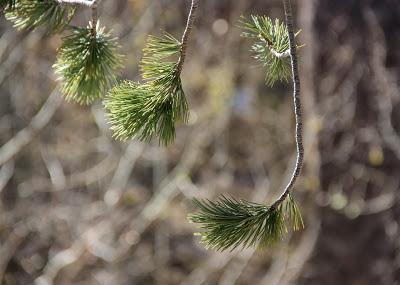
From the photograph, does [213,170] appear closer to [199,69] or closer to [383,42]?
A: [199,69]

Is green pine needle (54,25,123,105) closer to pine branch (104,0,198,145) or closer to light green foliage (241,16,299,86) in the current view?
pine branch (104,0,198,145)

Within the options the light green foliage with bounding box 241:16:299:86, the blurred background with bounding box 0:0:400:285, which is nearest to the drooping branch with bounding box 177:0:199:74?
the light green foliage with bounding box 241:16:299:86

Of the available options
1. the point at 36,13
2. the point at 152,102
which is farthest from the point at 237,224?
the point at 36,13

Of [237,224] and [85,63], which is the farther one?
[85,63]

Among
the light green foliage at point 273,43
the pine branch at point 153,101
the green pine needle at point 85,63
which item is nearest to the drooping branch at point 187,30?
the pine branch at point 153,101

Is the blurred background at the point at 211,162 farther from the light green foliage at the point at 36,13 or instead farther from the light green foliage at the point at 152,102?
the light green foliage at the point at 152,102

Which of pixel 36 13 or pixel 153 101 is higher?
pixel 36 13

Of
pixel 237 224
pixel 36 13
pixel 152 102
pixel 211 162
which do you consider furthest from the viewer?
pixel 211 162

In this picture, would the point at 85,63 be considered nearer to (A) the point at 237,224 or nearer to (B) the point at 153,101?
(B) the point at 153,101
